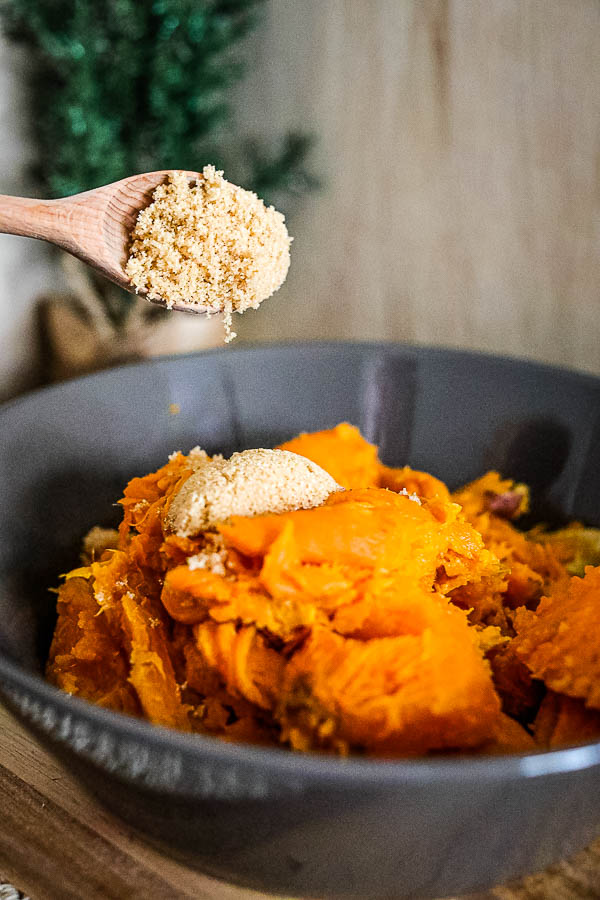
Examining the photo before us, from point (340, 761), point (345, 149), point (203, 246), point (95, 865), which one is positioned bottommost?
point (95, 865)

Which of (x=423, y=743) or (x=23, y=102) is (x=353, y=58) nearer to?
(x=23, y=102)

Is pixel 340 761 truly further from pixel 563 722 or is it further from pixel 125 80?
pixel 125 80

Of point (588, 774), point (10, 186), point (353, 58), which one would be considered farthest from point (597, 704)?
point (10, 186)

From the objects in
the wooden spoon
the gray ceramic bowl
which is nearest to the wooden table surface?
the gray ceramic bowl

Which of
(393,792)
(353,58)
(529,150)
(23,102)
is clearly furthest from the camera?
(23,102)

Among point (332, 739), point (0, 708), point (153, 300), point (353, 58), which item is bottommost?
point (0, 708)

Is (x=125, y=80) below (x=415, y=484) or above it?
above

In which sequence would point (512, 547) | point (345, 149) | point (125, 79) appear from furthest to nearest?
1. point (345, 149)
2. point (125, 79)
3. point (512, 547)

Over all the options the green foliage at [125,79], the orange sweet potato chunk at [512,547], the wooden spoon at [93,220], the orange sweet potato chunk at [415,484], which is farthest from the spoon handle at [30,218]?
the green foliage at [125,79]

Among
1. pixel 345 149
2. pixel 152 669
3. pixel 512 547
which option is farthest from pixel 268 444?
pixel 345 149
